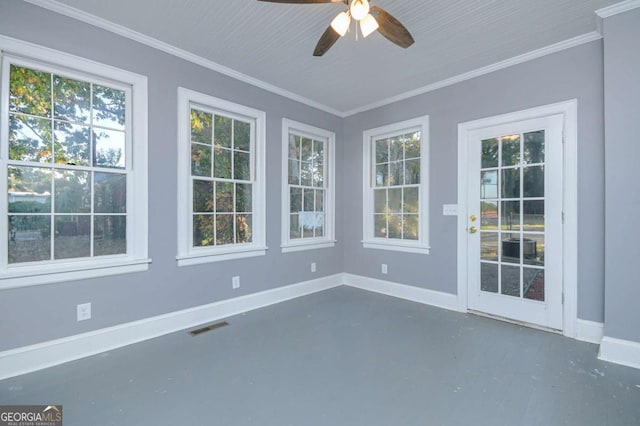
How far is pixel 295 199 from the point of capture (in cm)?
421

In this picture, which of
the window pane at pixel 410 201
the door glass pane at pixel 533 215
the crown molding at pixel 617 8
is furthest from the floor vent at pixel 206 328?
the crown molding at pixel 617 8

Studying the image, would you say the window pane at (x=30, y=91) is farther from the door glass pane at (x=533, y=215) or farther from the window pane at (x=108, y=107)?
the door glass pane at (x=533, y=215)

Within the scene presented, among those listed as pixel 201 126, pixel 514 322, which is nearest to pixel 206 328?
pixel 201 126

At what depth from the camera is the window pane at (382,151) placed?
4.35 metres

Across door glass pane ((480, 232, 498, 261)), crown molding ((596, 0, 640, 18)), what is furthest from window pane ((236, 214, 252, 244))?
crown molding ((596, 0, 640, 18))

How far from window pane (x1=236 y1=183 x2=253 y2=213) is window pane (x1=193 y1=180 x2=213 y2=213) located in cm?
35

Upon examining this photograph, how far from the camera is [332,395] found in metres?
1.91

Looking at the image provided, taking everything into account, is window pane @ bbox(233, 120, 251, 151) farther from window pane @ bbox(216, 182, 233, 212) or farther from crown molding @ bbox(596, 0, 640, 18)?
crown molding @ bbox(596, 0, 640, 18)

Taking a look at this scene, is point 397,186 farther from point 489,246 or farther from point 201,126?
point 201,126

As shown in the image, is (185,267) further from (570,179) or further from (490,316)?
(570,179)

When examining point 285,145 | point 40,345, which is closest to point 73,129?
point 40,345

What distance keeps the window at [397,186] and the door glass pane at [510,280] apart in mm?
900

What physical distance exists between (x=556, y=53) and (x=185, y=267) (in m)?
4.31

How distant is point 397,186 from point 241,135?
2.25m
